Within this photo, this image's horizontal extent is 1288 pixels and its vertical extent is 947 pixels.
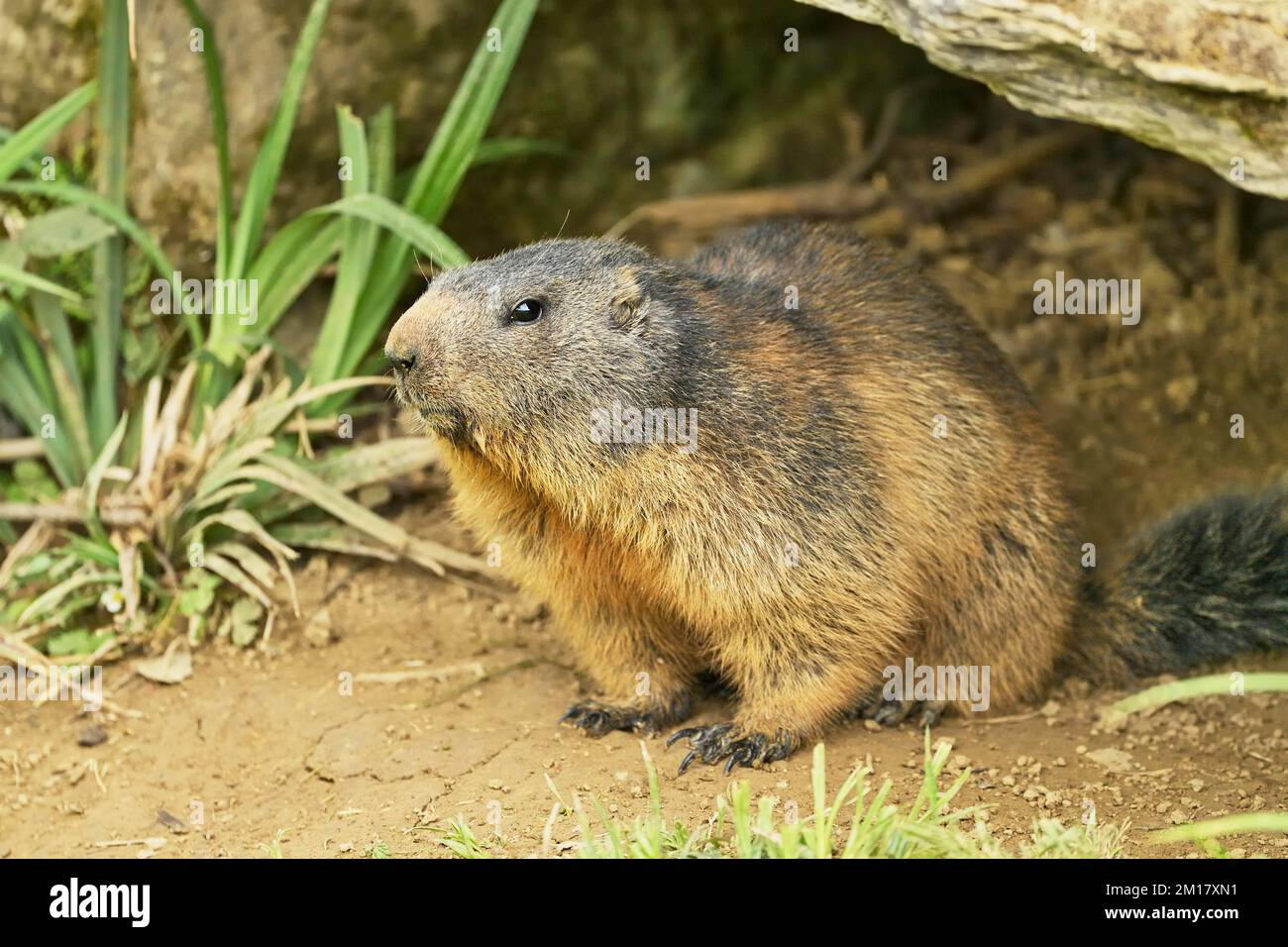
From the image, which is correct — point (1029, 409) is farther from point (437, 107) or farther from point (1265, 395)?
point (437, 107)

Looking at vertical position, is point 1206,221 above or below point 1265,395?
above

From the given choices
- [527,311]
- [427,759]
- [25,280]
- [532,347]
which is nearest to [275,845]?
[427,759]

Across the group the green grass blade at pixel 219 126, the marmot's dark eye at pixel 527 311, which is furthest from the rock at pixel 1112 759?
the green grass blade at pixel 219 126

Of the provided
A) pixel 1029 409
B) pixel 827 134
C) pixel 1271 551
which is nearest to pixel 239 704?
pixel 1029 409

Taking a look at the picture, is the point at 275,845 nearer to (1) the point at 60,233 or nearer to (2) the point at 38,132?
(1) the point at 60,233

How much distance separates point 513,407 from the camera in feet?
16.8

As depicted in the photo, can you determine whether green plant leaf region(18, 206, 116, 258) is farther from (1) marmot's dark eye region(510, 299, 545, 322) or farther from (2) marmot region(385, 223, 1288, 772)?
(1) marmot's dark eye region(510, 299, 545, 322)

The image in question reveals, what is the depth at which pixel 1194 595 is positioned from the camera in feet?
20.4

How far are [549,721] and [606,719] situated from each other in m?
0.29

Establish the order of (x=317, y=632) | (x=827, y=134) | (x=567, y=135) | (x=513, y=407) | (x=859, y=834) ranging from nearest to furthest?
1. (x=859, y=834)
2. (x=513, y=407)
3. (x=317, y=632)
4. (x=567, y=135)
5. (x=827, y=134)

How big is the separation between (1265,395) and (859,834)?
4562mm

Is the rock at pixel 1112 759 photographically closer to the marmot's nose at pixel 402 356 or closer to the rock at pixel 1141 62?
the rock at pixel 1141 62

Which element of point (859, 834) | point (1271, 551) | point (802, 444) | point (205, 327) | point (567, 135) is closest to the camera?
point (859, 834)

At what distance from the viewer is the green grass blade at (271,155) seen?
6.64 m
